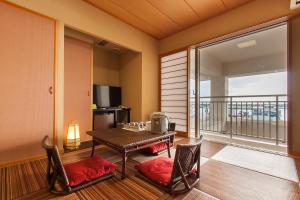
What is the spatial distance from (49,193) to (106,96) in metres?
2.74

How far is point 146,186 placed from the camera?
62.3 inches

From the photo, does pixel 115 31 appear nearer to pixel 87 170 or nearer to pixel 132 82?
pixel 132 82

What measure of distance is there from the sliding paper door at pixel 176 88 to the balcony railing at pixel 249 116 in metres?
0.60

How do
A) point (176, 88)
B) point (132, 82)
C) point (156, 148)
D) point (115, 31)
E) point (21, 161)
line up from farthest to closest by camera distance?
1. point (132, 82)
2. point (176, 88)
3. point (115, 31)
4. point (156, 148)
5. point (21, 161)

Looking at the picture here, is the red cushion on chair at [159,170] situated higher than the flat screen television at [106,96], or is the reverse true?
the flat screen television at [106,96]

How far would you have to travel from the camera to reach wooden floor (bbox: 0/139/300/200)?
1.42 m

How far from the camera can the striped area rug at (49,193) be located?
141cm

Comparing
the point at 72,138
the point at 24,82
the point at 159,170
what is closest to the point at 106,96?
the point at 72,138

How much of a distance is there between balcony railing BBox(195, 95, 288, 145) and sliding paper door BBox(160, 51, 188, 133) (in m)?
0.60

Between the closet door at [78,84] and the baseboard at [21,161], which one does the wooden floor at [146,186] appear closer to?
the baseboard at [21,161]

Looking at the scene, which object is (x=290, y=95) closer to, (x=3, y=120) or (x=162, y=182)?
(x=162, y=182)

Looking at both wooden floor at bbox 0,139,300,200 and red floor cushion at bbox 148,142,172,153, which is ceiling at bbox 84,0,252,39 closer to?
red floor cushion at bbox 148,142,172,153

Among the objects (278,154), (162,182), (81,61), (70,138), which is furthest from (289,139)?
(81,61)

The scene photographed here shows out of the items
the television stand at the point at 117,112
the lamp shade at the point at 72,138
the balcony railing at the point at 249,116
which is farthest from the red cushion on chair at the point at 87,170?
the balcony railing at the point at 249,116
